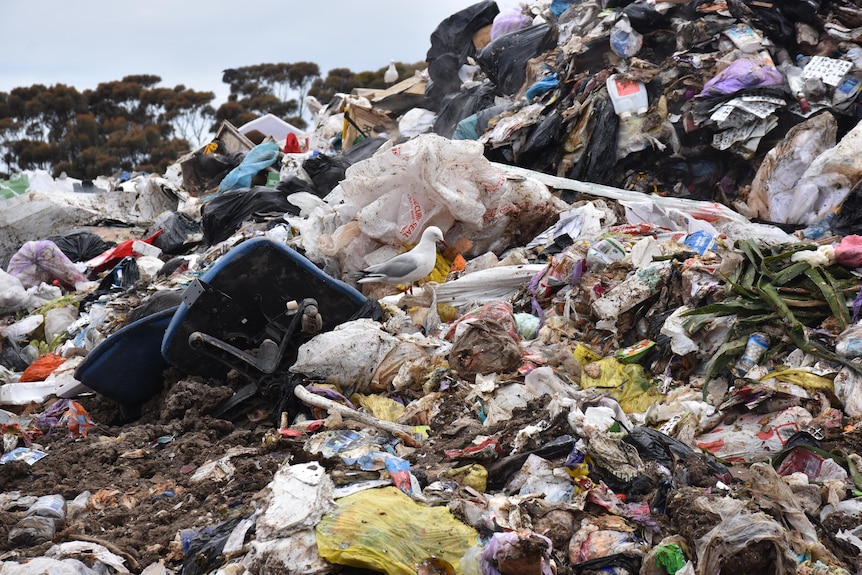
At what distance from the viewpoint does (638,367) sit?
378cm

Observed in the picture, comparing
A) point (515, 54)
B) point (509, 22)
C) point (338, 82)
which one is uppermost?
point (509, 22)

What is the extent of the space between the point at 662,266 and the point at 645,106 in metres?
2.19

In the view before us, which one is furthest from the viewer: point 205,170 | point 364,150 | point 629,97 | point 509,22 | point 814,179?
point 205,170

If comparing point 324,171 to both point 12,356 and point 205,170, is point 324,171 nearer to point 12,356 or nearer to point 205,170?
point 205,170

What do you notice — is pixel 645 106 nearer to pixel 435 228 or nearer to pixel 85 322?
pixel 435 228

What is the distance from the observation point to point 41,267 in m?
6.71

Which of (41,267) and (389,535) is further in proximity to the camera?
(41,267)

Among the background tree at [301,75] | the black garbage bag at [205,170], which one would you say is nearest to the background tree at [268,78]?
the background tree at [301,75]

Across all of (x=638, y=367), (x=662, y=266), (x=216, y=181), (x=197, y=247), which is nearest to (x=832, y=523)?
(x=638, y=367)

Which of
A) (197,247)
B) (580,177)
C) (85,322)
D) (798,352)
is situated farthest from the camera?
(197,247)

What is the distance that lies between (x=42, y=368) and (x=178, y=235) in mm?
2483

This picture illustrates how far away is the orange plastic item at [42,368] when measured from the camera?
4.93 meters

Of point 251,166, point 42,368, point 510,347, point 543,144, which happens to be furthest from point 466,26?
point 510,347

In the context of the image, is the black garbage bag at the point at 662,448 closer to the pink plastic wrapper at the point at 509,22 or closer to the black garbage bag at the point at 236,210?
the black garbage bag at the point at 236,210
